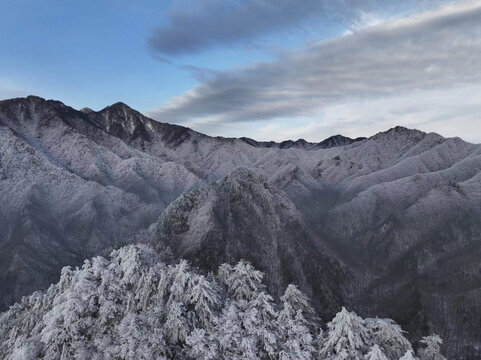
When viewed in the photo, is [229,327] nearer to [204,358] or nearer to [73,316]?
[204,358]

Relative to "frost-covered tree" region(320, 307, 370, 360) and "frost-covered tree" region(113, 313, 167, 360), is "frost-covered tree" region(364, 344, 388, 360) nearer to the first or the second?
"frost-covered tree" region(320, 307, 370, 360)

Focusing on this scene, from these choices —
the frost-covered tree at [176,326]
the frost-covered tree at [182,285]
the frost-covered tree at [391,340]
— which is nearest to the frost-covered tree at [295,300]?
the frost-covered tree at [391,340]

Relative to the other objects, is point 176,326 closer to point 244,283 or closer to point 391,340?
point 244,283

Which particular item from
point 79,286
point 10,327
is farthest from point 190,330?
point 10,327

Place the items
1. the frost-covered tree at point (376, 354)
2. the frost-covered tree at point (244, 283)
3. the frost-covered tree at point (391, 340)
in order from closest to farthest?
the frost-covered tree at point (376, 354), the frost-covered tree at point (391, 340), the frost-covered tree at point (244, 283)

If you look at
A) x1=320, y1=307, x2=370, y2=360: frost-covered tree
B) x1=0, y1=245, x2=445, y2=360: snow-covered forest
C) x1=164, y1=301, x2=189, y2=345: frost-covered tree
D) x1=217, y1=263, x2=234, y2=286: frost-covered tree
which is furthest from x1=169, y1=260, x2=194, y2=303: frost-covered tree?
x1=320, y1=307, x2=370, y2=360: frost-covered tree

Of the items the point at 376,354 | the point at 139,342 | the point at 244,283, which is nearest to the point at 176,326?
the point at 139,342

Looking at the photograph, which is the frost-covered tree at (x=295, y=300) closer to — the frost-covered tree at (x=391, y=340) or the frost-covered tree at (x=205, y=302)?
the frost-covered tree at (x=391, y=340)
